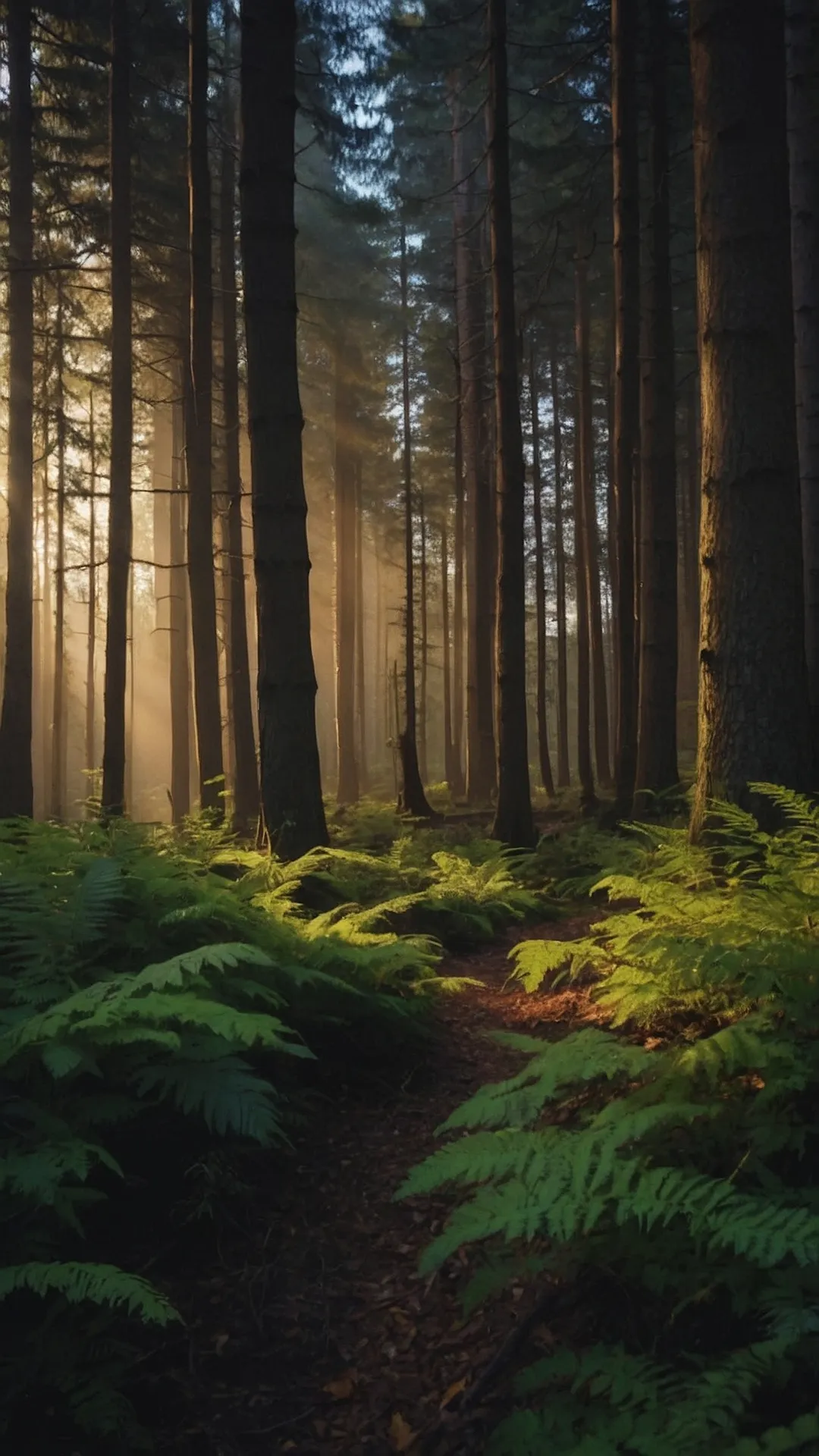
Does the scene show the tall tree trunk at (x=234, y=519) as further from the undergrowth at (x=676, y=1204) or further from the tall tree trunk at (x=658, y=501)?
the undergrowth at (x=676, y=1204)

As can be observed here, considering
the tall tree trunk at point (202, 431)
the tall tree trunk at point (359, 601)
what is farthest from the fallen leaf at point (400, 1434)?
the tall tree trunk at point (359, 601)

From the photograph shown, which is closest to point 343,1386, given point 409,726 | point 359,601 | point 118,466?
point 118,466

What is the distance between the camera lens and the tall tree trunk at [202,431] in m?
12.4

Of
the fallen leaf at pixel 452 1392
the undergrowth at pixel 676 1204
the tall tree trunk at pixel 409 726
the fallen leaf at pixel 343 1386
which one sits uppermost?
the tall tree trunk at pixel 409 726

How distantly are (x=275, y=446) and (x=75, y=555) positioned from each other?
24259 mm

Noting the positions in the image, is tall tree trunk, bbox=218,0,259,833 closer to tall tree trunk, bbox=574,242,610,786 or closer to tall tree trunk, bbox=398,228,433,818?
tall tree trunk, bbox=398,228,433,818

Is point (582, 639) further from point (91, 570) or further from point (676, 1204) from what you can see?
point (676, 1204)

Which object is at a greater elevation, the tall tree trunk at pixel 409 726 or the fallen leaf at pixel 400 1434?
the tall tree trunk at pixel 409 726

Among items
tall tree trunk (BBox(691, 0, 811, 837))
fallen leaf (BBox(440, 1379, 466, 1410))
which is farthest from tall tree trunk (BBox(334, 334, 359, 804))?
fallen leaf (BBox(440, 1379, 466, 1410))

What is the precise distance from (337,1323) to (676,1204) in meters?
1.41

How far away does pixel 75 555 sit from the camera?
96.4 ft

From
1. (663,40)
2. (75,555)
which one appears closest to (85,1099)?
(663,40)

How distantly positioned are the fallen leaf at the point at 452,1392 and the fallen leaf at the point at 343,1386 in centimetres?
30

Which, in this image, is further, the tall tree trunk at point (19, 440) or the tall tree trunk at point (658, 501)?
the tall tree trunk at point (19, 440)
